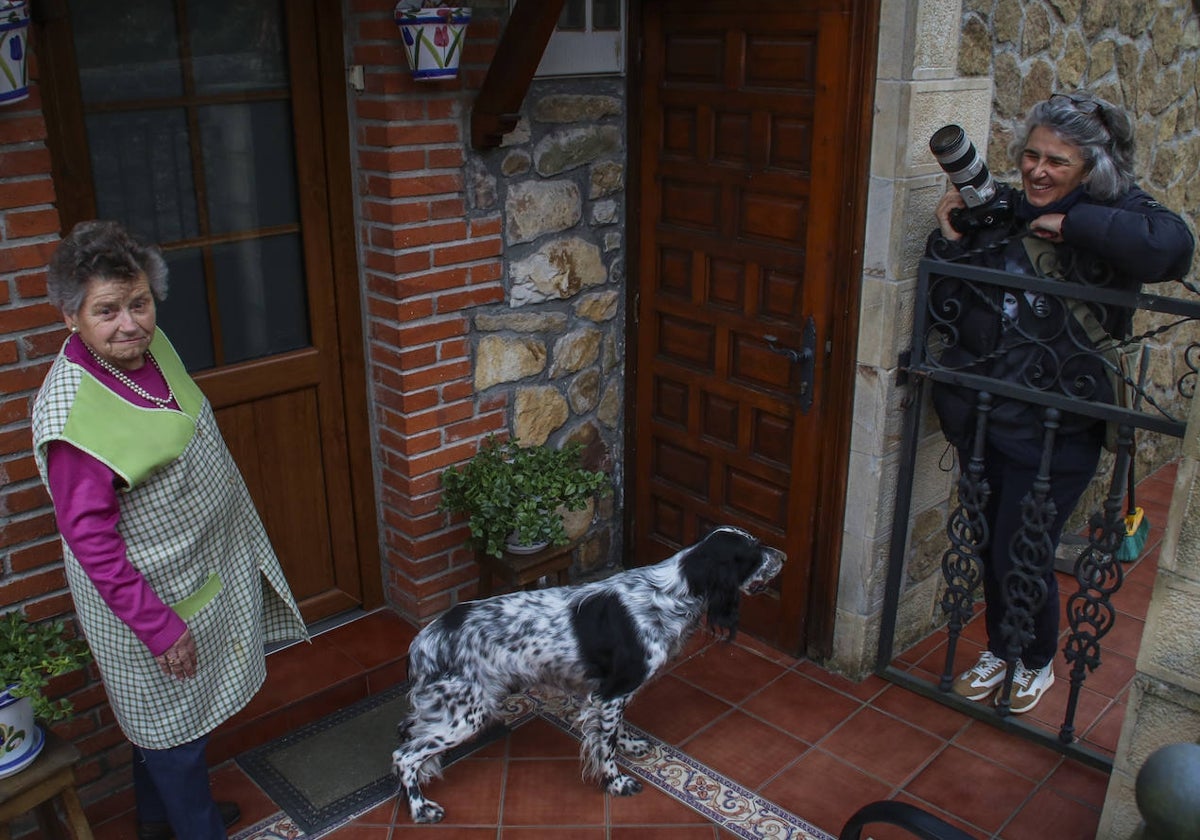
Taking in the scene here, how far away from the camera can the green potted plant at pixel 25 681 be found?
228 cm

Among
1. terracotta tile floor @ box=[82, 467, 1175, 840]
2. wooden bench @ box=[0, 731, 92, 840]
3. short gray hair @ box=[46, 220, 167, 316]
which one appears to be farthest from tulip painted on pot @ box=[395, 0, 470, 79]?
wooden bench @ box=[0, 731, 92, 840]

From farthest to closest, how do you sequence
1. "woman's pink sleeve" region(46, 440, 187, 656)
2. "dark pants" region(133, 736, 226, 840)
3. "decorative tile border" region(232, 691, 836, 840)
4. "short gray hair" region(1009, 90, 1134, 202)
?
"decorative tile border" region(232, 691, 836, 840)
"short gray hair" region(1009, 90, 1134, 202)
"dark pants" region(133, 736, 226, 840)
"woman's pink sleeve" region(46, 440, 187, 656)

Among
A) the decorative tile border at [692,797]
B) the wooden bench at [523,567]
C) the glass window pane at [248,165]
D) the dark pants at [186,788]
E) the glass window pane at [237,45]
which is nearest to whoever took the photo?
the dark pants at [186,788]

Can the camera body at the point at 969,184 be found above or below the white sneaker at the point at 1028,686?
above

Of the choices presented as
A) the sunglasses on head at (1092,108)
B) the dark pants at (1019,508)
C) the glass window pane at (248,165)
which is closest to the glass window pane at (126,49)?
the glass window pane at (248,165)

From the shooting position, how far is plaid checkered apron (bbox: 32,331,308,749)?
216cm

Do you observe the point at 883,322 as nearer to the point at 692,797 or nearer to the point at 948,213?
the point at 948,213

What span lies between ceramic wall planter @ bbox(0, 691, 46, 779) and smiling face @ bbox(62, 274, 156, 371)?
2.55 feet

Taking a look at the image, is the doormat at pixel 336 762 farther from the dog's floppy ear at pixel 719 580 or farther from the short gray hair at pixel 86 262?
the short gray hair at pixel 86 262

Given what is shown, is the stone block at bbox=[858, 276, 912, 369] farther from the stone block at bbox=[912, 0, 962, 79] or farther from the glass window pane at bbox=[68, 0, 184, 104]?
the glass window pane at bbox=[68, 0, 184, 104]

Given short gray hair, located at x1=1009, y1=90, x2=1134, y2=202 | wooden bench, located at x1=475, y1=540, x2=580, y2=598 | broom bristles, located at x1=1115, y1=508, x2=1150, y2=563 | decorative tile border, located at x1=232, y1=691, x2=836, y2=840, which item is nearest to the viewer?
short gray hair, located at x1=1009, y1=90, x2=1134, y2=202

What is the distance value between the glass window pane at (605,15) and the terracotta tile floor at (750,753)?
6.88 ft

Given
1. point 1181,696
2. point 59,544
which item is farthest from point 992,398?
point 59,544

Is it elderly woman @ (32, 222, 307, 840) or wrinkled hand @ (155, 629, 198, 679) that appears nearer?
elderly woman @ (32, 222, 307, 840)
